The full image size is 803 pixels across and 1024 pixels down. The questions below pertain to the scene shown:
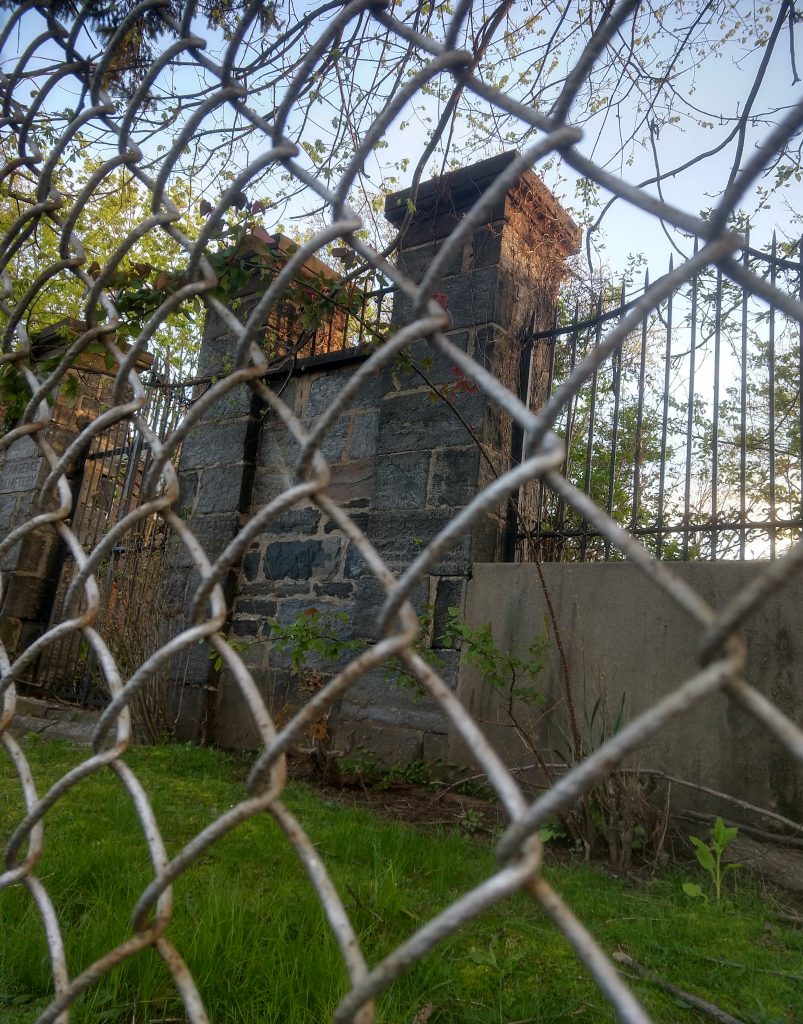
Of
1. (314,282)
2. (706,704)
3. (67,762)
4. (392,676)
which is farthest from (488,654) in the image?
(67,762)

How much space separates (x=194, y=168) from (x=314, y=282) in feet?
3.07

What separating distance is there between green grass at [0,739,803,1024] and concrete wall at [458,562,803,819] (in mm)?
521

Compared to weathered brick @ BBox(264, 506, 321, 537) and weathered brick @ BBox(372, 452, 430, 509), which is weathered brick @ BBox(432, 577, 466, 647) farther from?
weathered brick @ BBox(264, 506, 321, 537)

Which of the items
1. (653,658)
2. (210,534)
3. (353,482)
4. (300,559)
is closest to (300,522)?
(300,559)

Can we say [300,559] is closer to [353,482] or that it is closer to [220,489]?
[353,482]

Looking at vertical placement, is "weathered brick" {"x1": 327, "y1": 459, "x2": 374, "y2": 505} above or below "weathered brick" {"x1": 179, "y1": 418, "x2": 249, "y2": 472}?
below

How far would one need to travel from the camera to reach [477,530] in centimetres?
399

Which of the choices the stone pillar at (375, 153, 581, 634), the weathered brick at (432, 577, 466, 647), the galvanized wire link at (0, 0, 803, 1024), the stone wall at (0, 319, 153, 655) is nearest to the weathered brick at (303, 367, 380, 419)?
the stone pillar at (375, 153, 581, 634)

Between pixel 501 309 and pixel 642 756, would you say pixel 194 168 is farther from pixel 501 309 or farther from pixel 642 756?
pixel 642 756

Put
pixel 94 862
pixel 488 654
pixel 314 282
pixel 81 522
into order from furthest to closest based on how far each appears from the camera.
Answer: pixel 81 522
pixel 488 654
pixel 314 282
pixel 94 862

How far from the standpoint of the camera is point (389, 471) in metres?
4.36

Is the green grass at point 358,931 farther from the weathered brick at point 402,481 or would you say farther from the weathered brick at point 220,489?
the weathered brick at point 220,489

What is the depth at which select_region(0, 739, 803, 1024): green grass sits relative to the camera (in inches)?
56.1

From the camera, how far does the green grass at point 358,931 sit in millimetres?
1424
